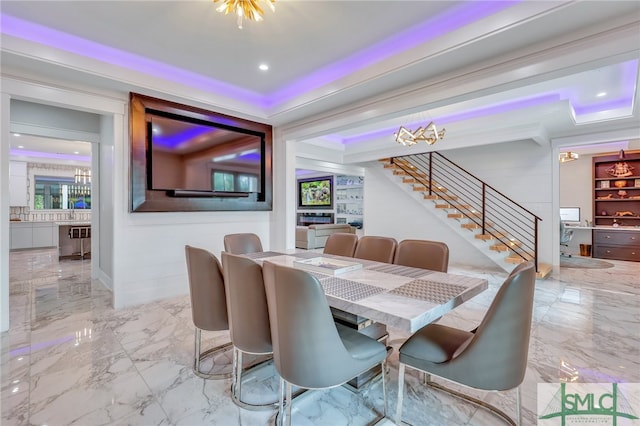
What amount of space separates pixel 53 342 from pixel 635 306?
20.4 feet

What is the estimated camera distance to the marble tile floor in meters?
1.71

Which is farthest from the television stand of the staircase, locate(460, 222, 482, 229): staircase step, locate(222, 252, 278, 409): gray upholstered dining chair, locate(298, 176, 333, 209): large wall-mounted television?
locate(222, 252, 278, 409): gray upholstered dining chair

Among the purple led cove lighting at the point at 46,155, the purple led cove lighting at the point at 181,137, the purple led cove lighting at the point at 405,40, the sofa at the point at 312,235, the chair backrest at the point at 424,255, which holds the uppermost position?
the purple led cove lighting at the point at 405,40

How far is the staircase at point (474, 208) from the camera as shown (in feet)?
18.0

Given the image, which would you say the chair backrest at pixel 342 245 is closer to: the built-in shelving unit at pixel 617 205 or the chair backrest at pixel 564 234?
the chair backrest at pixel 564 234

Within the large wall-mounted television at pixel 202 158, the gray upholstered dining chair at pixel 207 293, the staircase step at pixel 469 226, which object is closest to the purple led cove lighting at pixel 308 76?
the large wall-mounted television at pixel 202 158

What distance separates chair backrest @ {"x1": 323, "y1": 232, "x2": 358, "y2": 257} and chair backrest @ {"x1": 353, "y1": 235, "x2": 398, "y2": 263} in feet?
0.32

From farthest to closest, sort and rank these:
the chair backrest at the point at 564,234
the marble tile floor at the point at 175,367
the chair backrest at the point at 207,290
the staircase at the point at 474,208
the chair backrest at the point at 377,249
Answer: the chair backrest at the point at 564,234 < the staircase at the point at 474,208 < the chair backrest at the point at 377,249 < the chair backrest at the point at 207,290 < the marble tile floor at the point at 175,367

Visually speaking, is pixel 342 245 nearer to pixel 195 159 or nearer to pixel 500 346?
pixel 500 346

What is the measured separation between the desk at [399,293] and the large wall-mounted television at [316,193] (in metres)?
9.13

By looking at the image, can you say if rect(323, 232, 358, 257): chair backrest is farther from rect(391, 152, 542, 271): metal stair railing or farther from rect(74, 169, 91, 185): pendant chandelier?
rect(74, 169, 91, 185): pendant chandelier

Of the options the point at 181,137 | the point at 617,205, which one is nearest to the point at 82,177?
the point at 181,137

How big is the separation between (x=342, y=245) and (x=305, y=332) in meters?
1.93

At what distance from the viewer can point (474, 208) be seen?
6414 millimetres
